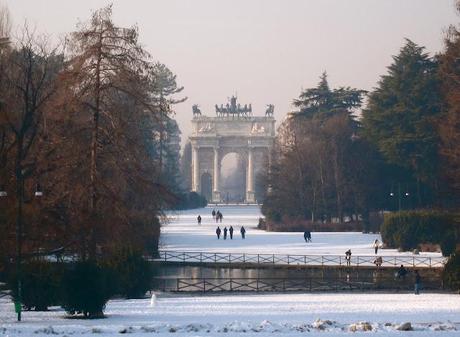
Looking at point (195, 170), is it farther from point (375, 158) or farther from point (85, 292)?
point (85, 292)

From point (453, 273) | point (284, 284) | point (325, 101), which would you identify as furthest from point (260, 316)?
point (325, 101)

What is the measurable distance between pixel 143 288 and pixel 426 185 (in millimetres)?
36346

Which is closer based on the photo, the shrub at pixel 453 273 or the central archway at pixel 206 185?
the shrub at pixel 453 273

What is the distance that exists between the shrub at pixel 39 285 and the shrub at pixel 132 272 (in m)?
4.69

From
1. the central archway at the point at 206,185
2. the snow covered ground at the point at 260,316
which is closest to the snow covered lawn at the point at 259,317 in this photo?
the snow covered ground at the point at 260,316

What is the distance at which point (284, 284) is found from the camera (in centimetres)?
3956

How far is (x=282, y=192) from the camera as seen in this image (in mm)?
79188

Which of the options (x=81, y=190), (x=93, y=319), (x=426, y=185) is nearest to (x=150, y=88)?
(x=81, y=190)

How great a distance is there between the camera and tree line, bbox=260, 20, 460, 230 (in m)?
68.2

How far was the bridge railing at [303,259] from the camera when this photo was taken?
160ft

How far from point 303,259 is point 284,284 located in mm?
10864

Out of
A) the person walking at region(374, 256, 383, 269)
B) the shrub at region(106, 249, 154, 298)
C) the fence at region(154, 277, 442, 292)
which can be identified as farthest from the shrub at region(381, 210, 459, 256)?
the shrub at region(106, 249, 154, 298)

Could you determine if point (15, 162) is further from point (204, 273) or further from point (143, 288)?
point (204, 273)

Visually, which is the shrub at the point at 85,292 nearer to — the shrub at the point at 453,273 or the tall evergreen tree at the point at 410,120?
the shrub at the point at 453,273
